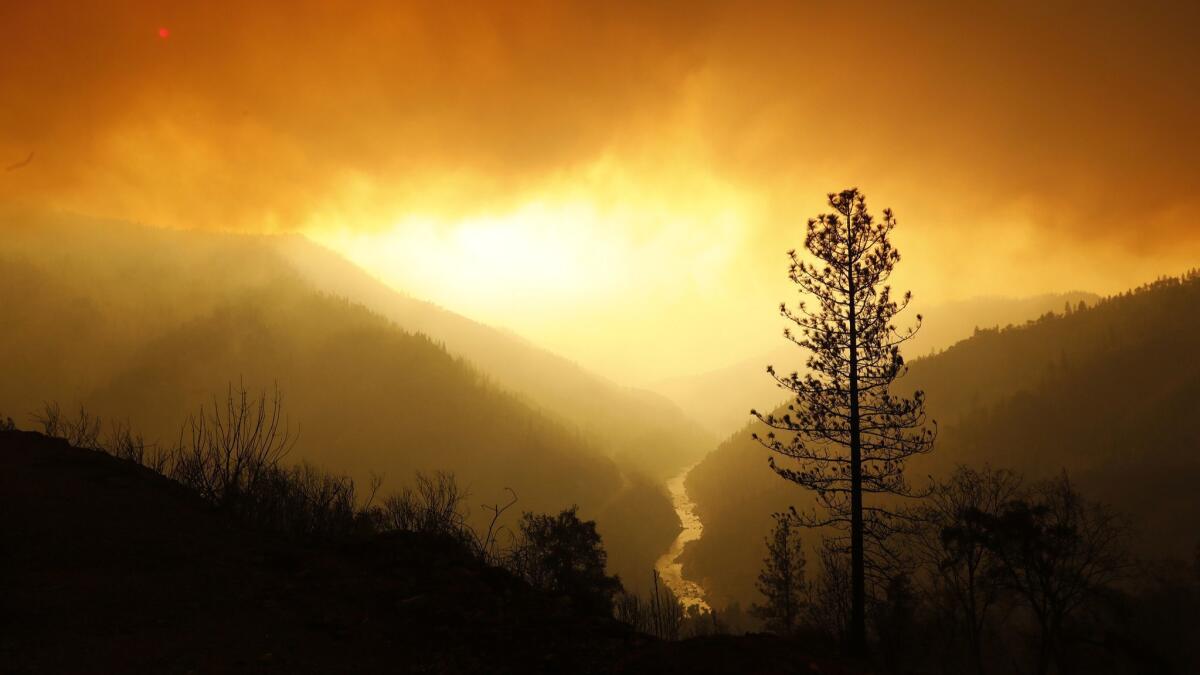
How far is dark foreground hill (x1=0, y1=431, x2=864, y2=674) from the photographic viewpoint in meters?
6.71

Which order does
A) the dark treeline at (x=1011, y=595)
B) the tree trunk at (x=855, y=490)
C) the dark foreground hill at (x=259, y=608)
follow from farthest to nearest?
the dark treeline at (x=1011, y=595), the tree trunk at (x=855, y=490), the dark foreground hill at (x=259, y=608)

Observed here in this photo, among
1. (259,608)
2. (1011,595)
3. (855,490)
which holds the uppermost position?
(855,490)

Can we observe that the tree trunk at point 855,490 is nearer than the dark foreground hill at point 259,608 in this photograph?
No

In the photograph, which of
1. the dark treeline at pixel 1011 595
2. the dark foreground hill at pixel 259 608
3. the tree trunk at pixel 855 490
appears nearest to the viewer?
the dark foreground hill at pixel 259 608

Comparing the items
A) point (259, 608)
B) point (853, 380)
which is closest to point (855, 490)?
point (853, 380)

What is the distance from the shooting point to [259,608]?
7.93 m

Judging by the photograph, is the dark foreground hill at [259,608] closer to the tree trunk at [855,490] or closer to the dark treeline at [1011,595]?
the dark treeline at [1011,595]

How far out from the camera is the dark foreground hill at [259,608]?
6711 mm

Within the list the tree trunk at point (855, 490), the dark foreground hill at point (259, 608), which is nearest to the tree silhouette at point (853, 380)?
the tree trunk at point (855, 490)

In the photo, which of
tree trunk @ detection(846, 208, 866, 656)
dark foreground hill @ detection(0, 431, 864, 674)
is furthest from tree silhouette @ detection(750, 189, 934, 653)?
dark foreground hill @ detection(0, 431, 864, 674)

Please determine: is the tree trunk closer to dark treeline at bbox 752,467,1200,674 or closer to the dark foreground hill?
dark treeline at bbox 752,467,1200,674

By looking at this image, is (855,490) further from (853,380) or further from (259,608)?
(259,608)

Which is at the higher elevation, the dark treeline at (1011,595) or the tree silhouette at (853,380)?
the tree silhouette at (853,380)

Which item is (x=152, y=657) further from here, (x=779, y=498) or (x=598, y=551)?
(x=779, y=498)
